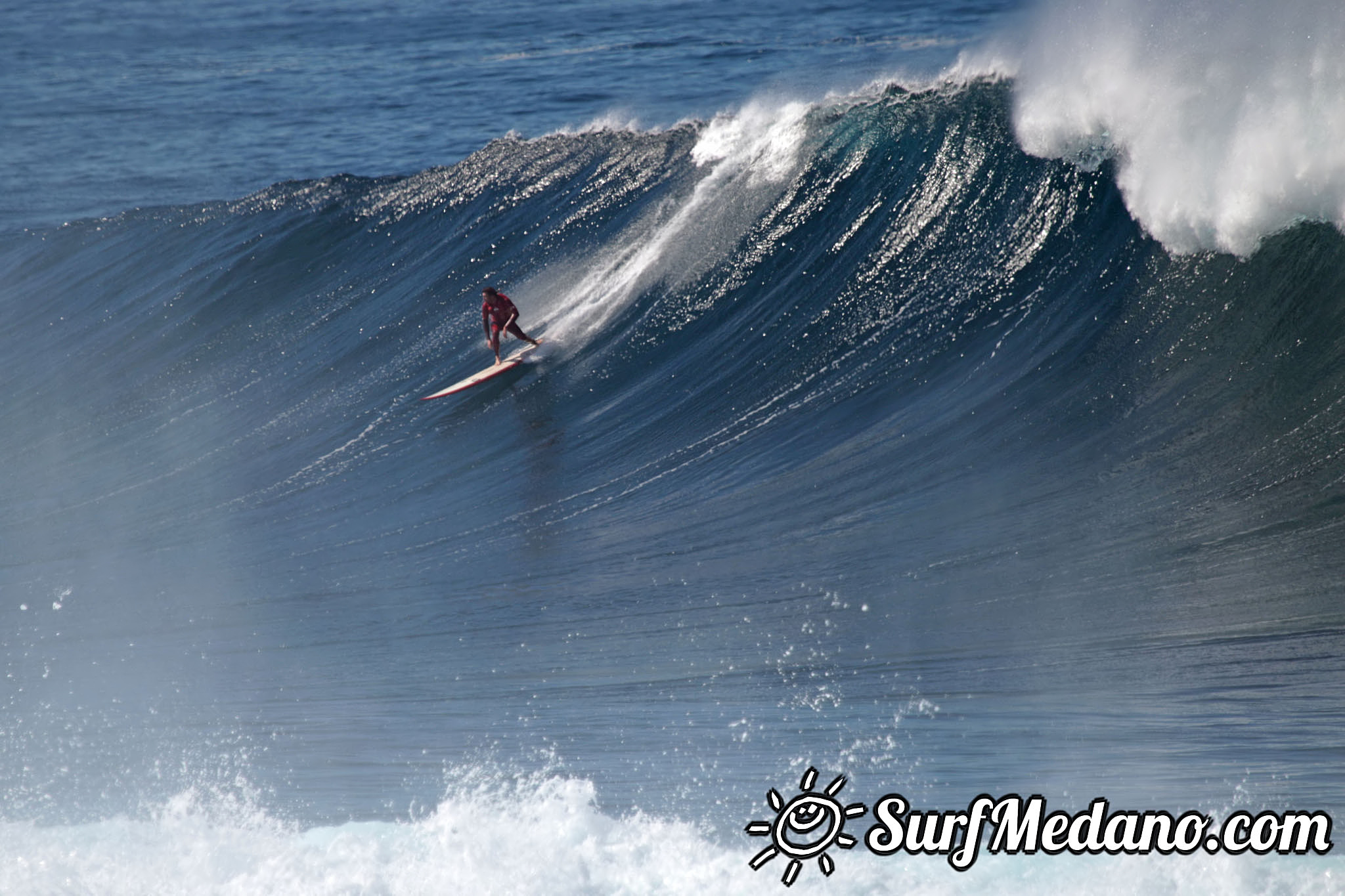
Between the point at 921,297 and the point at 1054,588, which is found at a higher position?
the point at 921,297

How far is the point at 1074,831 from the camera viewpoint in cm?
450

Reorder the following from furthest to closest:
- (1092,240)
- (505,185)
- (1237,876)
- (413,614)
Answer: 1. (505,185)
2. (1092,240)
3. (413,614)
4. (1237,876)

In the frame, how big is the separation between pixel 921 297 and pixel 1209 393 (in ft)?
8.79

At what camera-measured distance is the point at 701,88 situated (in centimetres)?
1777

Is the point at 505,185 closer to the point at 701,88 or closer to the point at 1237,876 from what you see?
the point at 701,88

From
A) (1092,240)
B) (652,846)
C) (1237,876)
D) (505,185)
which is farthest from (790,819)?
(505,185)

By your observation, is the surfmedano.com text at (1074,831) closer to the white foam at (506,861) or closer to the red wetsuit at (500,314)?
the white foam at (506,861)
